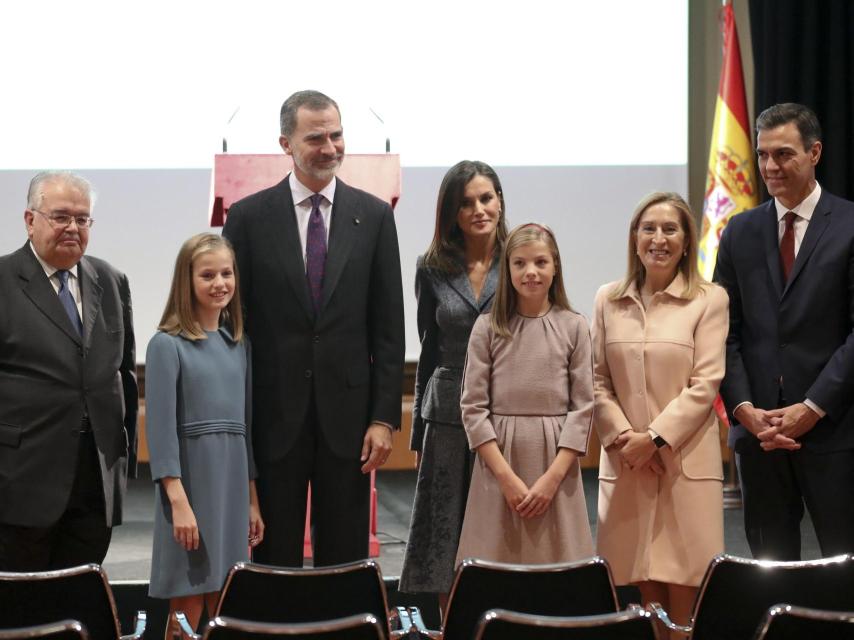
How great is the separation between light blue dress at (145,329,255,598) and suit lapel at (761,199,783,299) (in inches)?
64.8

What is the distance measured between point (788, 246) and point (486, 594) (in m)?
1.71

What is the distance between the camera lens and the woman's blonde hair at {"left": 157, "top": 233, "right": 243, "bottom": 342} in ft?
10.5

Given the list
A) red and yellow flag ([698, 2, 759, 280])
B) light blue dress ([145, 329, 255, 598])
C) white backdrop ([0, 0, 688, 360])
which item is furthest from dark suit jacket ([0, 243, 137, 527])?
red and yellow flag ([698, 2, 759, 280])

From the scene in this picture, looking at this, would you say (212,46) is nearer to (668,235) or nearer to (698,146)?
(698,146)

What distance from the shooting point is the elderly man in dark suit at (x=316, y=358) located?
330 cm

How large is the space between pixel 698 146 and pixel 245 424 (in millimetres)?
4143

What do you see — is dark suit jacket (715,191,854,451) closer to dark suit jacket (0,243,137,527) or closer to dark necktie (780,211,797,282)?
dark necktie (780,211,797,282)

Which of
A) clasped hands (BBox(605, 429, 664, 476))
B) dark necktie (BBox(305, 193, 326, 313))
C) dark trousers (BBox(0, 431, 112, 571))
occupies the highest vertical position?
dark necktie (BBox(305, 193, 326, 313))

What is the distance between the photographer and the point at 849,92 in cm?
573

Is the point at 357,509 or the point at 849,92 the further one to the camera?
the point at 849,92

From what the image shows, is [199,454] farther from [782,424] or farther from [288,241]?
[782,424]

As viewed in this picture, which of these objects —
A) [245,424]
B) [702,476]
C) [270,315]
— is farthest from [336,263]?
[702,476]

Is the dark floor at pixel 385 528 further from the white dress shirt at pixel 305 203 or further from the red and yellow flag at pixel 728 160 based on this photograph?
the white dress shirt at pixel 305 203

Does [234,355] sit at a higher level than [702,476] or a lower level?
higher
